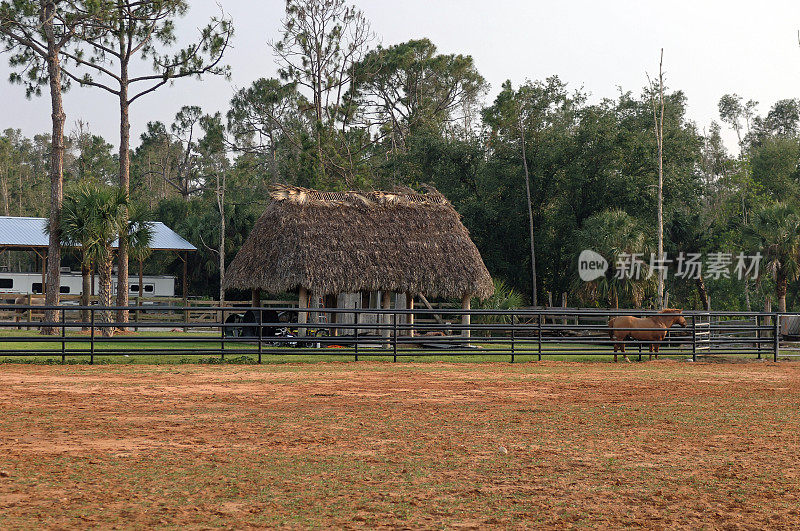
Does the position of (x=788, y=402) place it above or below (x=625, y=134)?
below

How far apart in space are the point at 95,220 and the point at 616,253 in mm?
19164

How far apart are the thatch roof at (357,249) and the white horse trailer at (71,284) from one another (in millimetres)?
15852

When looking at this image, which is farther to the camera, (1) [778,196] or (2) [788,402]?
(1) [778,196]

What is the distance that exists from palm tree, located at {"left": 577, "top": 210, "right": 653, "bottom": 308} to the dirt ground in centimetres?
1851

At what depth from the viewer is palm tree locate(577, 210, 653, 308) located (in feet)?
107

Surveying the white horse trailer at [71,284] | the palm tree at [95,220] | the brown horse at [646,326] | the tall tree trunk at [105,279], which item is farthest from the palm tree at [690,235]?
the tall tree trunk at [105,279]

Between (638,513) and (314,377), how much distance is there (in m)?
9.74

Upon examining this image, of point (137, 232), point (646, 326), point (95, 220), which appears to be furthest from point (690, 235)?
point (95, 220)

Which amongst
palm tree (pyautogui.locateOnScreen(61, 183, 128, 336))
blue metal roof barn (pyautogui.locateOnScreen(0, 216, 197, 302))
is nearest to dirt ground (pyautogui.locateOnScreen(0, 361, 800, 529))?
palm tree (pyautogui.locateOnScreen(61, 183, 128, 336))

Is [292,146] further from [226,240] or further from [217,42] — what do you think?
[217,42]

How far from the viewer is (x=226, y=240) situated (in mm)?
44000

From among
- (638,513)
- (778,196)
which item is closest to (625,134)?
(778,196)

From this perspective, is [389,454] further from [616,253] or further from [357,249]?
[616,253]

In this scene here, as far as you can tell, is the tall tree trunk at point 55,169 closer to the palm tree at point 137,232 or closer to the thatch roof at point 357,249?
the palm tree at point 137,232
